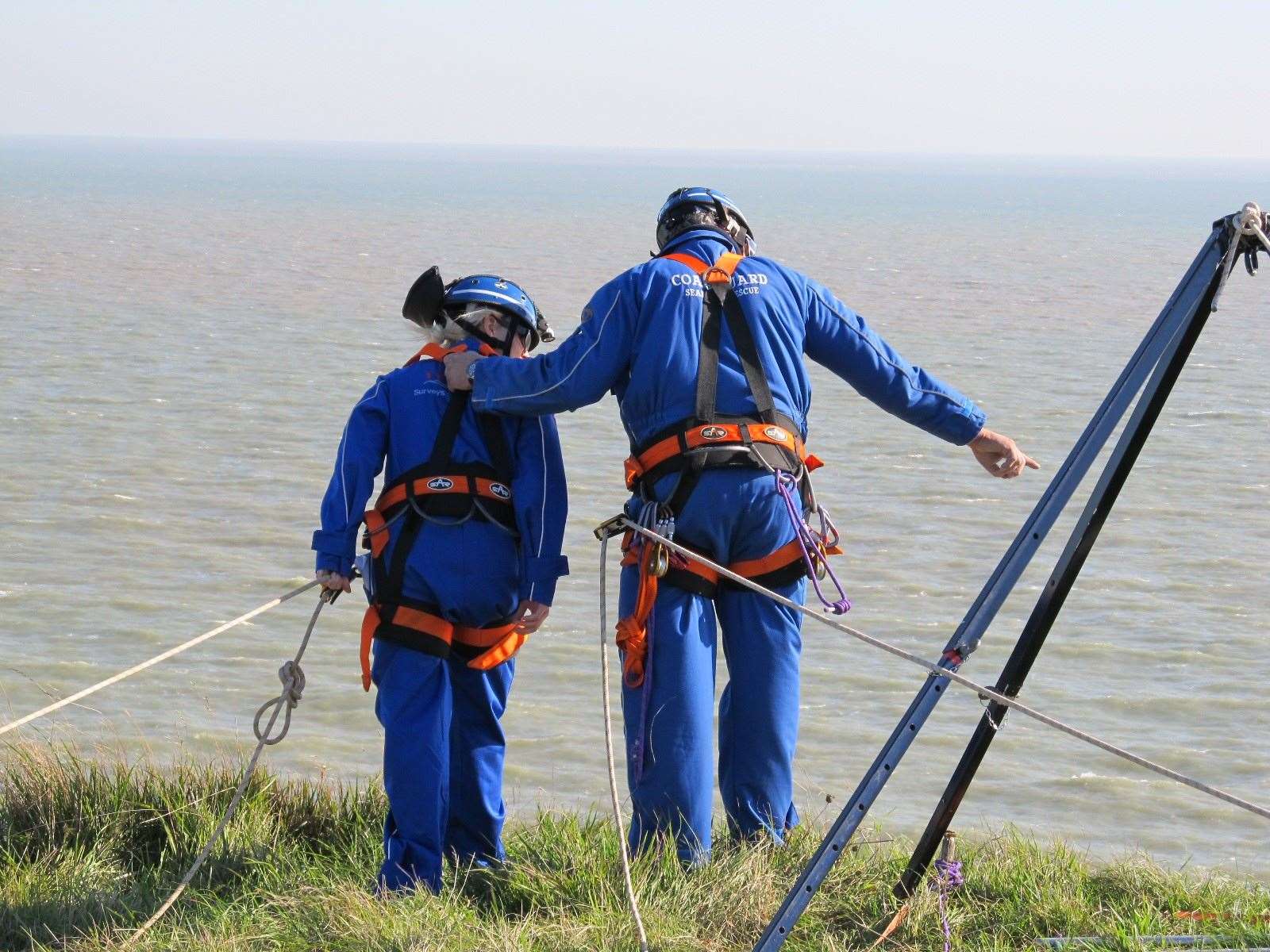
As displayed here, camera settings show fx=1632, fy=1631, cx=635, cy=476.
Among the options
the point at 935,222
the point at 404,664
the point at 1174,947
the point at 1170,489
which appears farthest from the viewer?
the point at 935,222

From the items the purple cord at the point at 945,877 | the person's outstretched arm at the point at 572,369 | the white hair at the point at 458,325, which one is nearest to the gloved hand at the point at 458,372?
the person's outstretched arm at the point at 572,369

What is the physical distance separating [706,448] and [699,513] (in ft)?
0.65

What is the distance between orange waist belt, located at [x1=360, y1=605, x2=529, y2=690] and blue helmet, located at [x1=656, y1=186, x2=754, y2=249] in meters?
1.33

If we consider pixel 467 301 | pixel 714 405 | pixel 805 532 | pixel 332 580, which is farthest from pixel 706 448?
pixel 332 580

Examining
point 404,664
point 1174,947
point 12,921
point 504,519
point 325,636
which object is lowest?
point 325,636

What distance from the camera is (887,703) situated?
8.46 metres

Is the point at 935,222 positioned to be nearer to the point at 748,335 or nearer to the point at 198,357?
the point at 198,357

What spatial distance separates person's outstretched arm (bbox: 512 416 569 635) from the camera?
4891 millimetres

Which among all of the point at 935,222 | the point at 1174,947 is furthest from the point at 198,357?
the point at 935,222

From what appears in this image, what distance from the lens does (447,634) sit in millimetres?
4859

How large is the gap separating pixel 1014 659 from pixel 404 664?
5.77 feet

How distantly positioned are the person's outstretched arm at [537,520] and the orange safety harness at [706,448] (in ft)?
0.73

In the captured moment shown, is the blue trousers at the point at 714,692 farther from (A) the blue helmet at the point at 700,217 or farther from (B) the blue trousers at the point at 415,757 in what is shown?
(A) the blue helmet at the point at 700,217

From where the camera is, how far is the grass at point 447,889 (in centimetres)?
424
